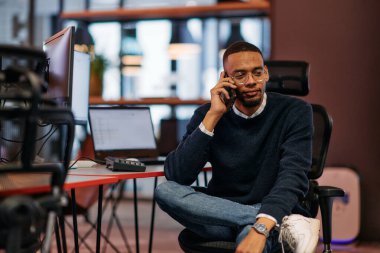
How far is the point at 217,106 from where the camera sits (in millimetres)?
2174

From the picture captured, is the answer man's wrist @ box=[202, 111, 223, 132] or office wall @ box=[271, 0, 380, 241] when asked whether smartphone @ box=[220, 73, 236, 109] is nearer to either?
man's wrist @ box=[202, 111, 223, 132]

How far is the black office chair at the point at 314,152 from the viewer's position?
6.59ft

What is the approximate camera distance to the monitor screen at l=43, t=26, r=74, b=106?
7.24ft

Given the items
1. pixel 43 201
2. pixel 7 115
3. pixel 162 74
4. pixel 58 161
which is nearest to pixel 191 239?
pixel 58 161

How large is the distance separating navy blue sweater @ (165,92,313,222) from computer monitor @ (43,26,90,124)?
500 millimetres

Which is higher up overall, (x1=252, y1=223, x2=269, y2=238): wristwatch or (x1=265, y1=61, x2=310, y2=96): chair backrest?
(x1=265, y1=61, x2=310, y2=96): chair backrest

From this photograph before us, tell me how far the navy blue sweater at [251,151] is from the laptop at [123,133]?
1.83ft

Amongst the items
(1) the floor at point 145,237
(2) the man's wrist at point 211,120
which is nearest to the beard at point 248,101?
(2) the man's wrist at point 211,120

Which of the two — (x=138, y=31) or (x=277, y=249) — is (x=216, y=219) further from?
(x=138, y=31)

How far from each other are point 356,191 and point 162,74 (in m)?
4.61

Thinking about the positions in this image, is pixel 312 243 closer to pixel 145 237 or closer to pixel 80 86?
pixel 80 86

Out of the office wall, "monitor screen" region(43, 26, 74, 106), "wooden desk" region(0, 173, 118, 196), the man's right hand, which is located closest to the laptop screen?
"monitor screen" region(43, 26, 74, 106)

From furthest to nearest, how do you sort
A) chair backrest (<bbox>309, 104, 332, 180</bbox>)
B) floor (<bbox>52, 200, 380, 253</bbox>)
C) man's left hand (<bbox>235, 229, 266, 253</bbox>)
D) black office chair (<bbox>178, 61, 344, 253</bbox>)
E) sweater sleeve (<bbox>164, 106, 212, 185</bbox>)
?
floor (<bbox>52, 200, 380, 253</bbox>) < chair backrest (<bbox>309, 104, 332, 180</bbox>) < sweater sleeve (<bbox>164, 106, 212, 185</bbox>) < black office chair (<bbox>178, 61, 344, 253</bbox>) < man's left hand (<bbox>235, 229, 266, 253</bbox>)

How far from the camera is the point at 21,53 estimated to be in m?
1.27
